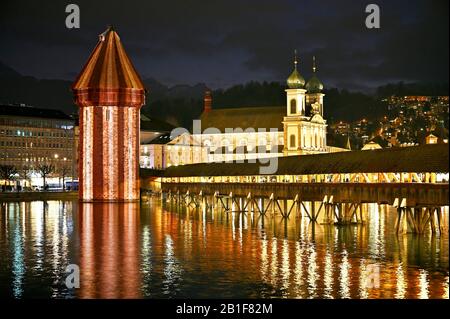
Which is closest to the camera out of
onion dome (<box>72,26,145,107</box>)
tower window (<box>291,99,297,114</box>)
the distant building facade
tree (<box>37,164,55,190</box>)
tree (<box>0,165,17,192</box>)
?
onion dome (<box>72,26,145,107</box>)

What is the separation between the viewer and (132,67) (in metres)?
91.3

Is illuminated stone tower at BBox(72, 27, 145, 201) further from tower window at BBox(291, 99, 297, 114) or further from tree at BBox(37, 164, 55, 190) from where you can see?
tower window at BBox(291, 99, 297, 114)

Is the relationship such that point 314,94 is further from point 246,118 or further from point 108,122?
point 108,122

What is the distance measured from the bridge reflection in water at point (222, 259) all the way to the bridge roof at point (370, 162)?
373 cm

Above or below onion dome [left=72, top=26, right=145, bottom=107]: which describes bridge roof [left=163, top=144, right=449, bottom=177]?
below

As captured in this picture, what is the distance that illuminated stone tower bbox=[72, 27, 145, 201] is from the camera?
89.3m

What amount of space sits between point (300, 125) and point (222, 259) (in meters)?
92.1

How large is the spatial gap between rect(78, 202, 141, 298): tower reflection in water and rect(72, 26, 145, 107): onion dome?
67.7 feet

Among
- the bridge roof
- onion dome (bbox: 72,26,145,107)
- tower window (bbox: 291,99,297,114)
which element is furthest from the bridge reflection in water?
tower window (bbox: 291,99,297,114)

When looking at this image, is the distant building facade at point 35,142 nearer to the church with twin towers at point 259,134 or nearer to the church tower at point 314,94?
the church with twin towers at point 259,134

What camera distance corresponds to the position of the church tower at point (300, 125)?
427 ft

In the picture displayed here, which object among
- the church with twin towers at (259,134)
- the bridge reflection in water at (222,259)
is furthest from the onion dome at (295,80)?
the bridge reflection in water at (222,259)

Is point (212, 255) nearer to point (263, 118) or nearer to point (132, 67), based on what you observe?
point (132, 67)

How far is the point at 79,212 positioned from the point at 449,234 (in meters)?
35.9
